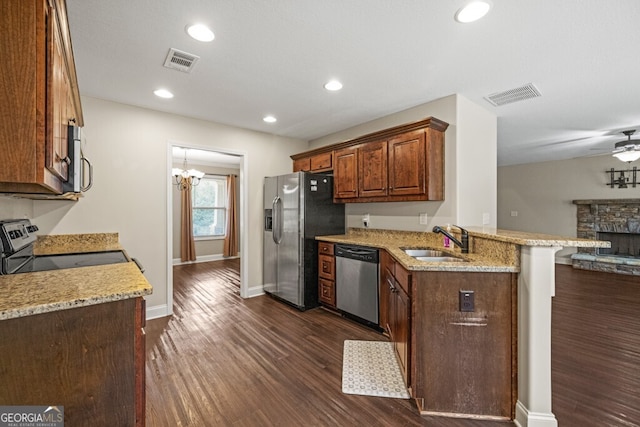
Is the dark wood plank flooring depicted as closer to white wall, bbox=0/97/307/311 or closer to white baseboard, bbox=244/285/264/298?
white baseboard, bbox=244/285/264/298

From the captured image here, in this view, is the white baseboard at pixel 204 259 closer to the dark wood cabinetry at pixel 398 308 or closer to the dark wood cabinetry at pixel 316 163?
the dark wood cabinetry at pixel 316 163

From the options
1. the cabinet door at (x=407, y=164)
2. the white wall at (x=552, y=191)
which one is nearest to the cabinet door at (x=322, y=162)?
the cabinet door at (x=407, y=164)

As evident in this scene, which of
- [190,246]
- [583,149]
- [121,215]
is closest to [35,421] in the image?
[121,215]

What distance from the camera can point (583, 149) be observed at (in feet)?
18.8

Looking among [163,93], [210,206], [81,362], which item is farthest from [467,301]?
[210,206]

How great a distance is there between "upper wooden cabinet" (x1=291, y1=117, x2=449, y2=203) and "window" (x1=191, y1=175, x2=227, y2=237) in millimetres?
4847

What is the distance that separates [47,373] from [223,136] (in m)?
3.54

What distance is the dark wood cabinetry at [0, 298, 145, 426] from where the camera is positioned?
Result: 1.04m

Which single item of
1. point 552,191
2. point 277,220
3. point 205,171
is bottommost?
point 277,220

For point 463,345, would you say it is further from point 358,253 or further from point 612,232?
point 612,232

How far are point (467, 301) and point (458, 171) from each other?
1692 millimetres

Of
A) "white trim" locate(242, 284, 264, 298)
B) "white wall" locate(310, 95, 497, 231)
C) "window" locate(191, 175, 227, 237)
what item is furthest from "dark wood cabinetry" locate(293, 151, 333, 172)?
"window" locate(191, 175, 227, 237)

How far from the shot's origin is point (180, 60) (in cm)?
239

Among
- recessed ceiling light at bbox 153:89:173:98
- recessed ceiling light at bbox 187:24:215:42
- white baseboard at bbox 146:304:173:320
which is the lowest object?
white baseboard at bbox 146:304:173:320
